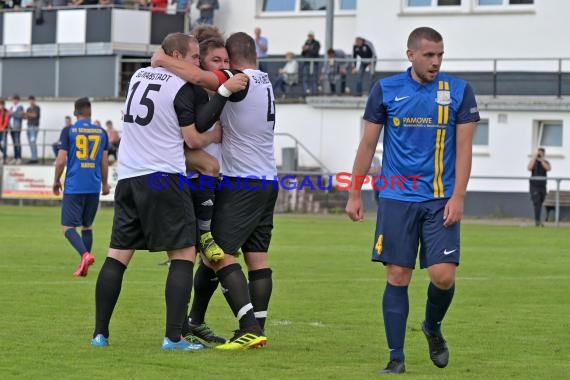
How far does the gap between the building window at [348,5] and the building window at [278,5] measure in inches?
73.4

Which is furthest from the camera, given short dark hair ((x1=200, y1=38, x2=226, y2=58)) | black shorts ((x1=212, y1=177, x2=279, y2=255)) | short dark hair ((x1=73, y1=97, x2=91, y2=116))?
short dark hair ((x1=73, y1=97, x2=91, y2=116))

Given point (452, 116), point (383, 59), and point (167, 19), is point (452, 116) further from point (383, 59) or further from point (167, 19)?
point (167, 19)

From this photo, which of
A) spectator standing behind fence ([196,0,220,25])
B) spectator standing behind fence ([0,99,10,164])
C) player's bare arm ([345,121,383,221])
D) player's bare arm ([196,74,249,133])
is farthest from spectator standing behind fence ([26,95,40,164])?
player's bare arm ([345,121,383,221])

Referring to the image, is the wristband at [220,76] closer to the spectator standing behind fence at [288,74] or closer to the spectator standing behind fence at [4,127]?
the spectator standing behind fence at [288,74]

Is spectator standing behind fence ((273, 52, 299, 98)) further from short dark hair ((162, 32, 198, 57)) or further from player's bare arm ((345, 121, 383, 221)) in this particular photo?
player's bare arm ((345, 121, 383, 221))

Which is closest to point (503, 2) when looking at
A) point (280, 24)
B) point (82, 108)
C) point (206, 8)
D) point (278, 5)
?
point (280, 24)

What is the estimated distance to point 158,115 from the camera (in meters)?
9.73

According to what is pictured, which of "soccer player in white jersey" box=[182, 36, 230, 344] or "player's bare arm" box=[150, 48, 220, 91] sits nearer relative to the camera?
"player's bare arm" box=[150, 48, 220, 91]

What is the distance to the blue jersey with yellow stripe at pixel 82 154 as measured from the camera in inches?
674

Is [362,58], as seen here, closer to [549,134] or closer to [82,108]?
[549,134]

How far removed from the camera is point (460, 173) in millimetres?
8938

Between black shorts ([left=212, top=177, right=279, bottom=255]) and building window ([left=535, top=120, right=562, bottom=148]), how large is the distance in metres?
28.1

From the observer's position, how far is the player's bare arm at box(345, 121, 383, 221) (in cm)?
906

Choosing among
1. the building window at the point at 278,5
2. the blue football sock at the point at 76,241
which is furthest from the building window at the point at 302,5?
the blue football sock at the point at 76,241
